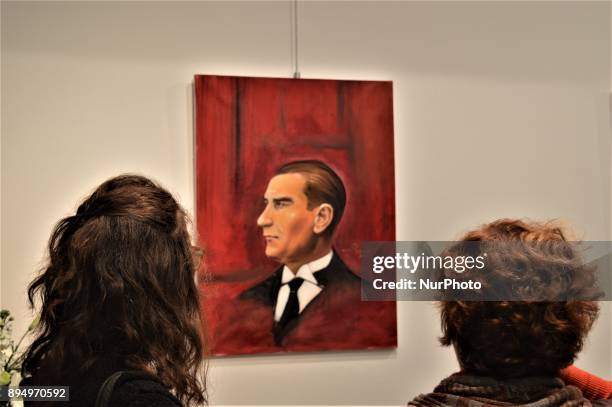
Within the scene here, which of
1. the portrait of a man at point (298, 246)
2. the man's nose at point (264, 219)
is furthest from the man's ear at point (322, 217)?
the man's nose at point (264, 219)

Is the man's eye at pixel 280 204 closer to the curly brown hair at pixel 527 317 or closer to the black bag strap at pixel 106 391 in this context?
the curly brown hair at pixel 527 317

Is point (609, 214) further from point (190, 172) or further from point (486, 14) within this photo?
point (190, 172)

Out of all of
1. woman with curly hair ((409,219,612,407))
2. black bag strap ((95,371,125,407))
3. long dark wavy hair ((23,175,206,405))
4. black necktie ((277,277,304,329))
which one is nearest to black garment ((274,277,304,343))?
black necktie ((277,277,304,329))

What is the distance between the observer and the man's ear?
174 centimetres

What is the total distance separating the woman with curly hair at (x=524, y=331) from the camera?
96 cm

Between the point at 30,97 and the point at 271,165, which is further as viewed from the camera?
the point at 271,165

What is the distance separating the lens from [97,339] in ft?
2.55

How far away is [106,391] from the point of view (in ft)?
2.38

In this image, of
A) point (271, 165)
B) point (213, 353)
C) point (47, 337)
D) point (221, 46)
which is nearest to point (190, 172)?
point (271, 165)

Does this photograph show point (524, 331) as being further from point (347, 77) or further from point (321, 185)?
point (347, 77)

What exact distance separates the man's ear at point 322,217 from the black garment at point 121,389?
1.01 meters

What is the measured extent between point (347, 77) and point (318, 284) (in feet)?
1.63

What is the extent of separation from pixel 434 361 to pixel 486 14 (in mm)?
824

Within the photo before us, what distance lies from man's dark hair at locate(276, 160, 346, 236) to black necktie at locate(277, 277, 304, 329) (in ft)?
0.48
